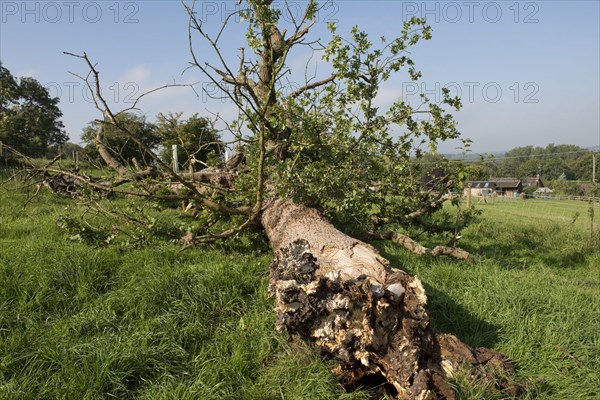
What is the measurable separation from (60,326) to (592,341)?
4.22 metres

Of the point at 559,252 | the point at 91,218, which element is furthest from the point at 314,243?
the point at 559,252

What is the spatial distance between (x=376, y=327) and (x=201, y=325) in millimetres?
1419

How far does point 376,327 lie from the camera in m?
2.71

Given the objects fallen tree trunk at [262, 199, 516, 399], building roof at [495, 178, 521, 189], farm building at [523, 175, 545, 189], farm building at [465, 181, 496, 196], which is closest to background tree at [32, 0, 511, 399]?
fallen tree trunk at [262, 199, 516, 399]

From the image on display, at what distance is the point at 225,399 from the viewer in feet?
8.08

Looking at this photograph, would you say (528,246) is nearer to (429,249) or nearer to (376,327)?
(429,249)

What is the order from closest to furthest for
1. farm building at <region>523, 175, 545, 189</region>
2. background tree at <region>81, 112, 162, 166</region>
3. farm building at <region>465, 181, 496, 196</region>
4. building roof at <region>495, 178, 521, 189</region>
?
background tree at <region>81, 112, 162, 166</region> → farm building at <region>465, 181, 496, 196</region> → building roof at <region>495, 178, 521, 189</region> → farm building at <region>523, 175, 545, 189</region>

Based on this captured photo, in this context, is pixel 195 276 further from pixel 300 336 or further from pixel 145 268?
pixel 300 336

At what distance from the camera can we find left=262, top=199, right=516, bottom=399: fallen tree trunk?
8.29 ft

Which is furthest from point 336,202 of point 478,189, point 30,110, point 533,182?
point 533,182

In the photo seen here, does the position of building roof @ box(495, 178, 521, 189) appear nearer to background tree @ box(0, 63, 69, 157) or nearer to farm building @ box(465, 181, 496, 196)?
farm building @ box(465, 181, 496, 196)

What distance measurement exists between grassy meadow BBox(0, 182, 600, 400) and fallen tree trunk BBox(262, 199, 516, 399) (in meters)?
0.15

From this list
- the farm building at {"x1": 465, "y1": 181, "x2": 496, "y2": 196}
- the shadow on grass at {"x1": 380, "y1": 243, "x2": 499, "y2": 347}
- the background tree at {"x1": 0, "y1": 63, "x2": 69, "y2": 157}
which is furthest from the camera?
the background tree at {"x1": 0, "y1": 63, "x2": 69, "y2": 157}

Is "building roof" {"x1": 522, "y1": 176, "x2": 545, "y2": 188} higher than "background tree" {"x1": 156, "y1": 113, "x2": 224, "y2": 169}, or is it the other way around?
"background tree" {"x1": 156, "y1": 113, "x2": 224, "y2": 169}
